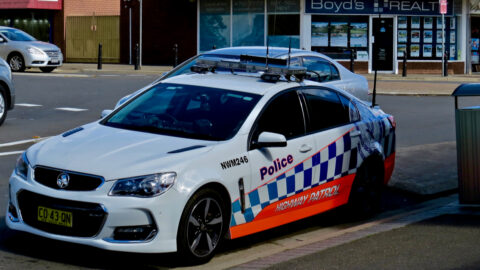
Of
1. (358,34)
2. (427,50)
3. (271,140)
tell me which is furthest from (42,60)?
(271,140)

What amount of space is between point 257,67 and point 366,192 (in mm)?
1779

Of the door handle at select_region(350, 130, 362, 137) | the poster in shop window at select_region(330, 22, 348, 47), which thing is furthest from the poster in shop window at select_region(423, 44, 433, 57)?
the door handle at select_region(350, 130, 362, 137)

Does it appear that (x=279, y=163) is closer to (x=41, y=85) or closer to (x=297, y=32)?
(x=41, y=85)

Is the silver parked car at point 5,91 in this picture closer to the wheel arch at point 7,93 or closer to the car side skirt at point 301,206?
the wheel arch at point 7,93

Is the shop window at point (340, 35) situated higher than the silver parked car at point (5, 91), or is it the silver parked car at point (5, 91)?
the shop window at point (340, 35)

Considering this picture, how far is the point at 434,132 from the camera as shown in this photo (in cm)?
1628

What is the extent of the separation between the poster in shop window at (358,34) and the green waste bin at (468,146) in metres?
28.9

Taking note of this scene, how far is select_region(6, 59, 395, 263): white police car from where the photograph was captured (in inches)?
251

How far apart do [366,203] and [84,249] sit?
10.1 feet

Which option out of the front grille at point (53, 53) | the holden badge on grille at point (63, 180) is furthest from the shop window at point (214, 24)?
the holden badge on grille at point (63, 180)

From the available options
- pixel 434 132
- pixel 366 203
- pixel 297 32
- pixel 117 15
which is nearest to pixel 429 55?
pixel 297 32

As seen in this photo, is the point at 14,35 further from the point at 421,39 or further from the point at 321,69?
the point at 321,69

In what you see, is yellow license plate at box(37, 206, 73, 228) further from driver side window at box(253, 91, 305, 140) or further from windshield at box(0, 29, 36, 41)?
windshield at box(0, 29, 36, 41)

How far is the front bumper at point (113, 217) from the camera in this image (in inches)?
248
